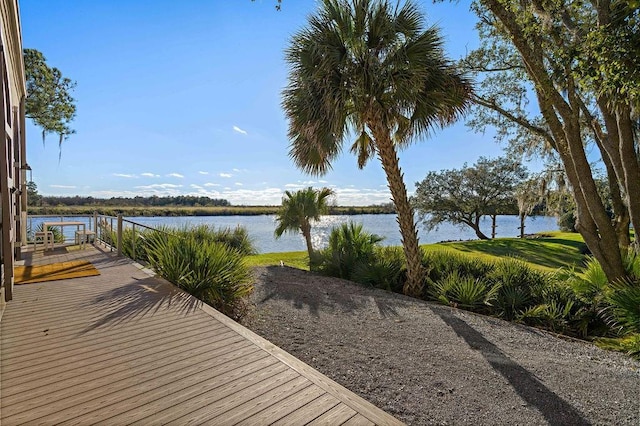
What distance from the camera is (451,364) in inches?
125

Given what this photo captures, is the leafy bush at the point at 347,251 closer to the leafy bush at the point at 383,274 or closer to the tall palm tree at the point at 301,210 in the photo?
the leafy bush at the point at 383,274

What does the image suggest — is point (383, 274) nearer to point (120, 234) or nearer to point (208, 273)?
point (208, 273)

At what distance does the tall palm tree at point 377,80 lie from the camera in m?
6.28

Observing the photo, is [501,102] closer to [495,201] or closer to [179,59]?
[179,59]

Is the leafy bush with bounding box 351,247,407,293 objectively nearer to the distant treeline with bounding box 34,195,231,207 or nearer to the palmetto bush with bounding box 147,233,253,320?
the palmetto bush with bounding box 147,233,253,320

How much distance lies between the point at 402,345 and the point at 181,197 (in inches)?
1060

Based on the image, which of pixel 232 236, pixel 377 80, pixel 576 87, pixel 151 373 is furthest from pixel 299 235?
pixel 151 373

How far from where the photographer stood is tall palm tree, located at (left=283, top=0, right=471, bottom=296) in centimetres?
628

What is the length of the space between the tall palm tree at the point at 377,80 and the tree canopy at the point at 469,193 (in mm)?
19635

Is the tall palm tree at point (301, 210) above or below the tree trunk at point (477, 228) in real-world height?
above

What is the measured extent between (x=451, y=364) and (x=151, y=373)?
2.79m

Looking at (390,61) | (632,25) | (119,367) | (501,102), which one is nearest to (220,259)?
(119,367)

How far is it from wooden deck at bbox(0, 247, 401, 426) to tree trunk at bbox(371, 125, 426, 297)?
4.41 metres

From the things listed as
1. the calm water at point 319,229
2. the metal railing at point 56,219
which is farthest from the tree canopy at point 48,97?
the calm water at point 319,229
